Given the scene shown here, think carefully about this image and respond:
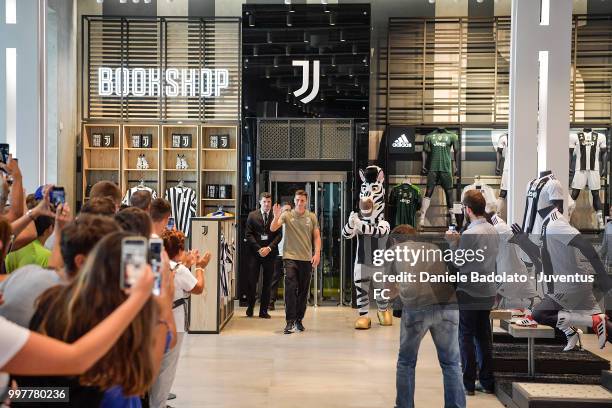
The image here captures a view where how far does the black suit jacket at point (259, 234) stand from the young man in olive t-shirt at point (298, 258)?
1065mm

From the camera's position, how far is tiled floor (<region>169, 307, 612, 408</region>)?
553 cm

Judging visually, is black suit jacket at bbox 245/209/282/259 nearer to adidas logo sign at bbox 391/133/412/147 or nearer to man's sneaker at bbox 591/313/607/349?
adidas logo sign at bbox 391/133/412/147

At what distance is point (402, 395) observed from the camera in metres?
4.68

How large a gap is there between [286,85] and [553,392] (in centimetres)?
672

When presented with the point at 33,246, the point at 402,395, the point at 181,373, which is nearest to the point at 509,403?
the point at 402,395

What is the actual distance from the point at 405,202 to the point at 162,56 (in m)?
4.12

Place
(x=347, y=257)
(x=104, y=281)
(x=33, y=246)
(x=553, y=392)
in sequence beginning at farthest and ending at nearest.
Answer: (x=347, y=257) < (x=553, y=392) < (x=33, y=246) < (x=104, y=281)

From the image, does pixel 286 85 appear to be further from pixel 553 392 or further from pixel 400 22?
pixel 553 392

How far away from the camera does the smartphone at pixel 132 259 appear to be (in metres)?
1.79

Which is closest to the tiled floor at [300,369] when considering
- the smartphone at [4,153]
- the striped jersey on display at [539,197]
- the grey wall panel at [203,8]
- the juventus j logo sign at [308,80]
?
the striped jersey on display at [539,197]

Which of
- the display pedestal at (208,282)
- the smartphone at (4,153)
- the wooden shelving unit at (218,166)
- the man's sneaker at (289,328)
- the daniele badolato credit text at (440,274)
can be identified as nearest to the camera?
the smartphone at (4,153)

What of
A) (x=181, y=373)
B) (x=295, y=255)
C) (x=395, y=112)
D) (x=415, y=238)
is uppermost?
(x=395, y=112)

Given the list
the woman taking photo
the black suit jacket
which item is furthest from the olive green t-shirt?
the woman taking photo

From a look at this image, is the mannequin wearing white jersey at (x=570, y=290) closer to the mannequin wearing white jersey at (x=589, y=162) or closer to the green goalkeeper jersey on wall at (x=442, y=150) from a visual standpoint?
the green goalkeeper jersey on wall at (x=442, y=150)
